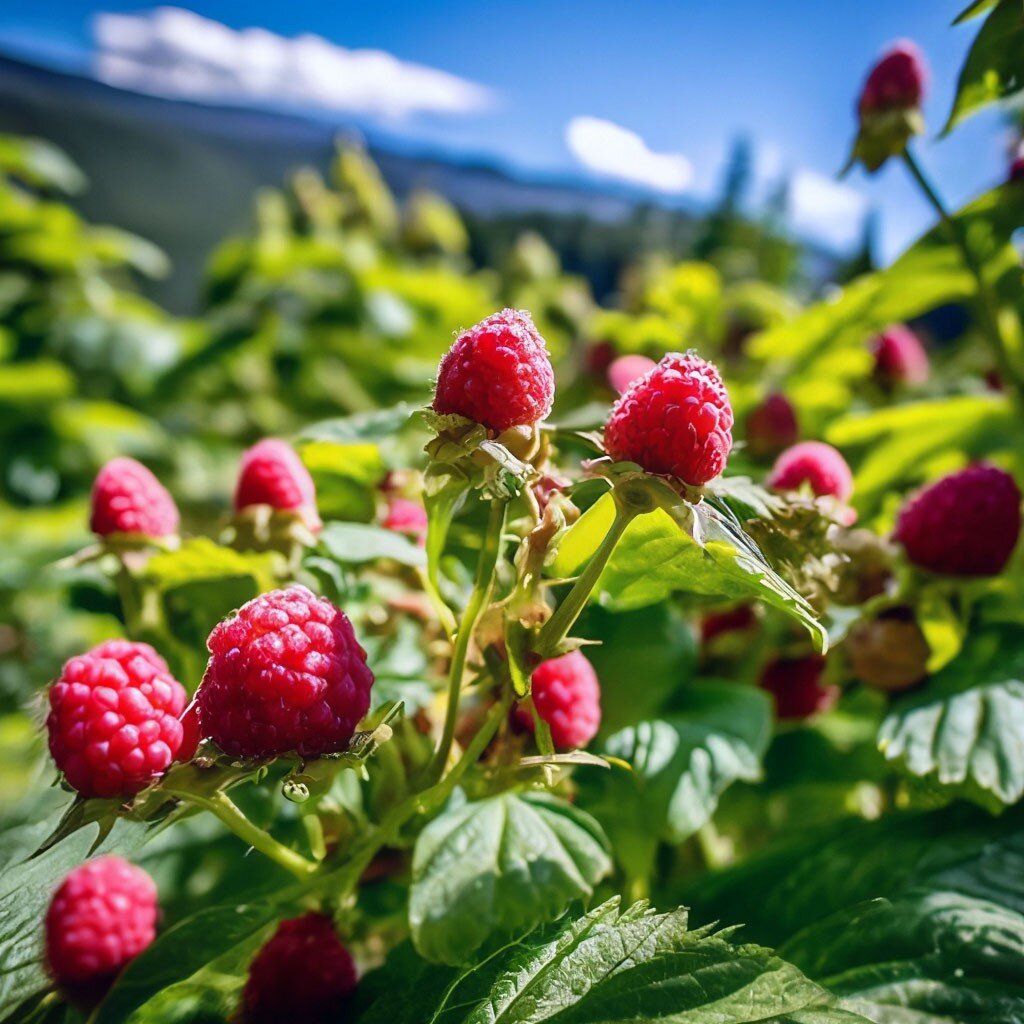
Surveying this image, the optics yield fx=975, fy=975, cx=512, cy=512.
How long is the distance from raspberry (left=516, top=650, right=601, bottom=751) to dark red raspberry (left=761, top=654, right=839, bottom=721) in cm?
32

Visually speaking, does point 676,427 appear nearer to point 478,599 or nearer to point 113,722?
point 478,599

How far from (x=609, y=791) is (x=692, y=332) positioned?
86 cm

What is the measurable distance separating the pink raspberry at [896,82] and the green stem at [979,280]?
0.03 m

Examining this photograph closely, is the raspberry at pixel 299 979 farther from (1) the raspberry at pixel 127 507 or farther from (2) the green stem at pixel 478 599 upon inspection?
(1) the raspberry at pixel 127 507

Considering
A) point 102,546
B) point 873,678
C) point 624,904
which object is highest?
point 102,546

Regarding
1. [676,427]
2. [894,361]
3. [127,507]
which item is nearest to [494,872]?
[676,427]

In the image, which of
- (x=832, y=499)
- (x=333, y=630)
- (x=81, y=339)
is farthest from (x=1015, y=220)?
(x=81, y=339)

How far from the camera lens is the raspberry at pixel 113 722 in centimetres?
35

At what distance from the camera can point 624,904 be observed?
21.3 inches

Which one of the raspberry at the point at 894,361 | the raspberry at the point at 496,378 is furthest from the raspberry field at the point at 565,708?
the raspberry at the point at 894,361

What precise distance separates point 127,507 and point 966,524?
470 millimetres

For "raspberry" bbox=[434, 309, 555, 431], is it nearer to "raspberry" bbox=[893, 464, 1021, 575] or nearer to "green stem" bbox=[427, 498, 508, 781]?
"green stem" bbox=[427, 498, 508, 781]

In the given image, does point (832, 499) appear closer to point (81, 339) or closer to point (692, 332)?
point (692, 332)

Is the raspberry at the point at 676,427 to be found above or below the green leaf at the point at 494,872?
above
